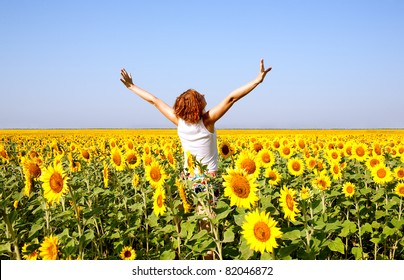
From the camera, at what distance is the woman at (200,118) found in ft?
13.1

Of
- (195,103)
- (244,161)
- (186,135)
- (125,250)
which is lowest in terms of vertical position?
(125,250)

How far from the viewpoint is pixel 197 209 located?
3988 millimetres

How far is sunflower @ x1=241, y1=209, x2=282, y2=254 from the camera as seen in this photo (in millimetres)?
2705

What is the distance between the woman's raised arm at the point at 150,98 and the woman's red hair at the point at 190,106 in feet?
0.75

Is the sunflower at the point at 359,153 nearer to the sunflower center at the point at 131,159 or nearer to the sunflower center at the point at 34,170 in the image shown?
the sunflower center at the point at 131,159

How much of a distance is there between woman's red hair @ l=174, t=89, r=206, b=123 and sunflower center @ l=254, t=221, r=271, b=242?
1663mm

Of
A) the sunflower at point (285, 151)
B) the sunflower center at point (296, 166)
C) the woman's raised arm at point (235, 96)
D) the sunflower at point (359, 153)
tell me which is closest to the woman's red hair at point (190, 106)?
the woman's raised arm at point (235, 96)

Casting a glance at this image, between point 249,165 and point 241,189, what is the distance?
0.81 m

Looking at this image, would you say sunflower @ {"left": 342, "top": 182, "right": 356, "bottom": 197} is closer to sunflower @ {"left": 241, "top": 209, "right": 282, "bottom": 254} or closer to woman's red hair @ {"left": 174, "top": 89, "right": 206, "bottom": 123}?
woman's red hair @ {"left": 174, "top": 89, "right": 206, "bottom": 123}

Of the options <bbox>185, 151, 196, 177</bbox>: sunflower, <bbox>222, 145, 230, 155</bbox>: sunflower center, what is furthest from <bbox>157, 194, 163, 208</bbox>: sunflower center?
<bbox>222, 145, 230, 155</bbox>: sunflower center

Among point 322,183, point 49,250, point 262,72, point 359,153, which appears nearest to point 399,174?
point 322,183

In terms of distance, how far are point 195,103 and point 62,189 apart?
5.15 ft
